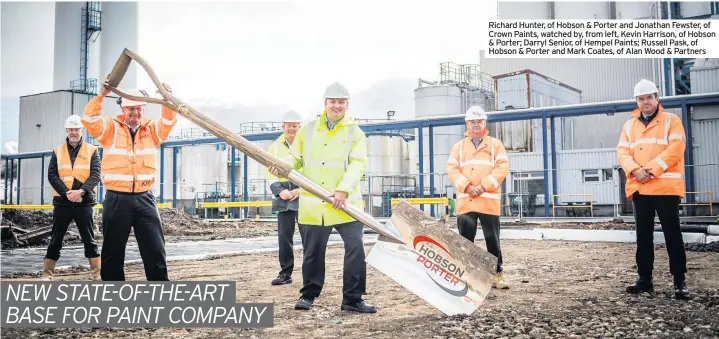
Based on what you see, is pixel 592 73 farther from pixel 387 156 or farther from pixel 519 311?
pixel 519 311

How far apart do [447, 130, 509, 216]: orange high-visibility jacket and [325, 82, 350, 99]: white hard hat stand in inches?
68.2

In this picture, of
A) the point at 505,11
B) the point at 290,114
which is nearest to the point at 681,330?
the point at 290,114

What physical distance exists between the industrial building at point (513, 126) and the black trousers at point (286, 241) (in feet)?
43.4

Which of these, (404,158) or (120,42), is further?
(404,158)

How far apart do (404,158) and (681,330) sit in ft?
98.6

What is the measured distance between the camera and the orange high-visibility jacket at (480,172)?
5.88m

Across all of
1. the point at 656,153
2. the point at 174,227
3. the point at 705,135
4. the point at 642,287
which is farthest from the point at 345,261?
the point at 705,135

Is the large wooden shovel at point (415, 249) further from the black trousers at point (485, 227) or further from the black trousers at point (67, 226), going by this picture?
the black trousers at point (67, 226)

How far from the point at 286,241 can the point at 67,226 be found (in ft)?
8.26

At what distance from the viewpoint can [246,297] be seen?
17.4 ft

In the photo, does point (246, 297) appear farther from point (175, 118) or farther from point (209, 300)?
point (175, 118)

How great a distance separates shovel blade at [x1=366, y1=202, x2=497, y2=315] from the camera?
4328 mm

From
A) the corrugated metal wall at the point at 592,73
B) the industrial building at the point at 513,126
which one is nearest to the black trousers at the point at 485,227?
the industrial building at the point at 513,126

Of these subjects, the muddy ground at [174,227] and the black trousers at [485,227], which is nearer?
the black trousers at [485,227]
